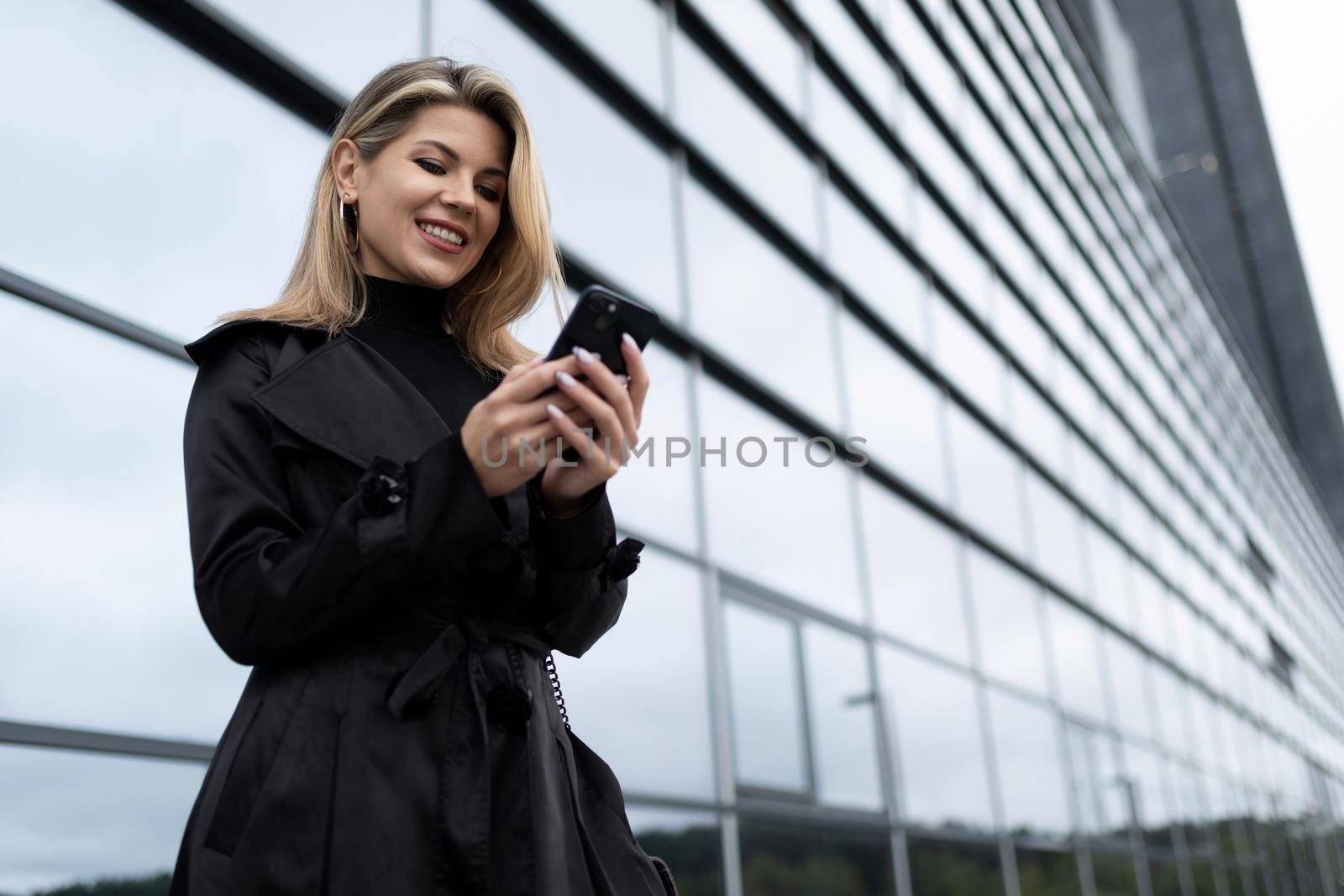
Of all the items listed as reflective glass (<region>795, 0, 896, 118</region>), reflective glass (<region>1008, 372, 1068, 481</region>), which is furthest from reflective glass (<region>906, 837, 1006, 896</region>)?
reflective glass (<region>795, 0, 896, 118</region>)

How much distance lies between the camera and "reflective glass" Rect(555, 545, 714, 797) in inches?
183

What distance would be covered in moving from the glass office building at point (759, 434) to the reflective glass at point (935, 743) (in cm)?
4

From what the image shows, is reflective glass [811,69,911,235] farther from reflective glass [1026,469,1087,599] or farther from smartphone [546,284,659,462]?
smartphone [546,284,659,462]

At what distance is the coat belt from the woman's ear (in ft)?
2.33

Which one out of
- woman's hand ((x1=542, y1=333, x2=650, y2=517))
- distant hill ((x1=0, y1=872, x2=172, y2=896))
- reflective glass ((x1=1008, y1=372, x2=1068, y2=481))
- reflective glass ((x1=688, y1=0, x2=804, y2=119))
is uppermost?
reflective glass ((x1=688, y1=0, x2=804, y2=119))

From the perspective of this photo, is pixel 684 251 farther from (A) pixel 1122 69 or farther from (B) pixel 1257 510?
(A) pixel 1122 69

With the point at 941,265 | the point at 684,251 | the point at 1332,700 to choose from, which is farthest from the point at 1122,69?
the point at 684,251

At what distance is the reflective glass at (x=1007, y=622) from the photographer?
30.8ft

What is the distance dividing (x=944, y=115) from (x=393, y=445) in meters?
11.0

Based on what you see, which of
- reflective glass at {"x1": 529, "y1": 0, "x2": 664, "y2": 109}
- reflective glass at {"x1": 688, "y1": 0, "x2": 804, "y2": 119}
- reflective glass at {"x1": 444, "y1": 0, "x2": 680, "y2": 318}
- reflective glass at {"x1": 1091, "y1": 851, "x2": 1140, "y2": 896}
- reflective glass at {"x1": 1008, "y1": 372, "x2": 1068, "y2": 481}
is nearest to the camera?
reflective glass at {"x1": 444, "y1": 0, "x2": 680, "y2": 318}

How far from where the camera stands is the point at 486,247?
1788 mm

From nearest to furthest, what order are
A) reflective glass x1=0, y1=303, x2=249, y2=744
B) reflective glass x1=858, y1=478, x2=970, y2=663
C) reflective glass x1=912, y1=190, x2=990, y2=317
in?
1. reflective glass x1=0, y1=303, x2=249, y2=744
2. reflective glass x1=858, y1=478, x2=970, y2=663
3. reflective glass x1=912, y1=190, x2=990, y2=317

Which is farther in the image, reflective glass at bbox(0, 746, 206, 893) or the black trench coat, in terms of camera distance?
→ reflective glass at bbox(0, 746, 206, 893)

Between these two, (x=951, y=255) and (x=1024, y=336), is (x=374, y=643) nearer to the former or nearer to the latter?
(x=951, y=255)
